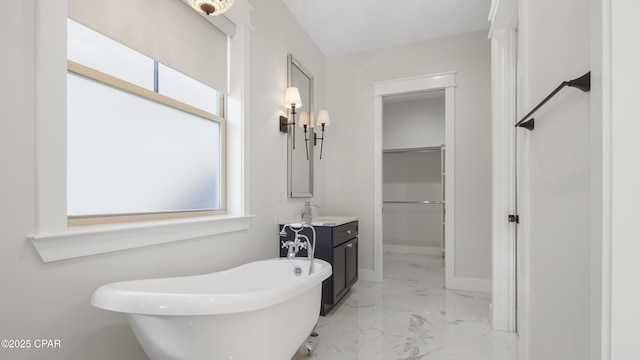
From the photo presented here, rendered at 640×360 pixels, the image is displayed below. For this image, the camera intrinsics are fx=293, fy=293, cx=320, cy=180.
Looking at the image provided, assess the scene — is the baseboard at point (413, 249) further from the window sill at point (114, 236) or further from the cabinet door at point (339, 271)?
the window sill at point (114, 236)

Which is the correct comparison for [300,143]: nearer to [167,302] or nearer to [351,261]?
[351,261]

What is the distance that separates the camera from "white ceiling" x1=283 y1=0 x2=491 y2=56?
290cm

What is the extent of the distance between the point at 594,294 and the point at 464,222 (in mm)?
2769

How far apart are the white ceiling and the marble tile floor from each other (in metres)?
2.95

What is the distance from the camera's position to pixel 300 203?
317cm

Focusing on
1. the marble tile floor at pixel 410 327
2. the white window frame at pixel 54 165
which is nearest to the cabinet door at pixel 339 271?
the marble tile floor at pixel 410 327

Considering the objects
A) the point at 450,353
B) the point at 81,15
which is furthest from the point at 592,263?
the point at 81,15

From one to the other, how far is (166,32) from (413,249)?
4.91 metres

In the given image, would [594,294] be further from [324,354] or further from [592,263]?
[324,354]

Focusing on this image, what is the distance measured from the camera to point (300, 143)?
3.21m

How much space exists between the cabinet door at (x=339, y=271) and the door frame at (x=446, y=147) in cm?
95

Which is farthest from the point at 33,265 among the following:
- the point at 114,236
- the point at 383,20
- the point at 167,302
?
the point at 383,20

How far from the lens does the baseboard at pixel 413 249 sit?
517 centimetres

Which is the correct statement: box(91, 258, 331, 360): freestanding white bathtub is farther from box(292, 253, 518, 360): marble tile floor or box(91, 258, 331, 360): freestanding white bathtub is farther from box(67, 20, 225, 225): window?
box(292, 253, 518, 360): marble tile floor
